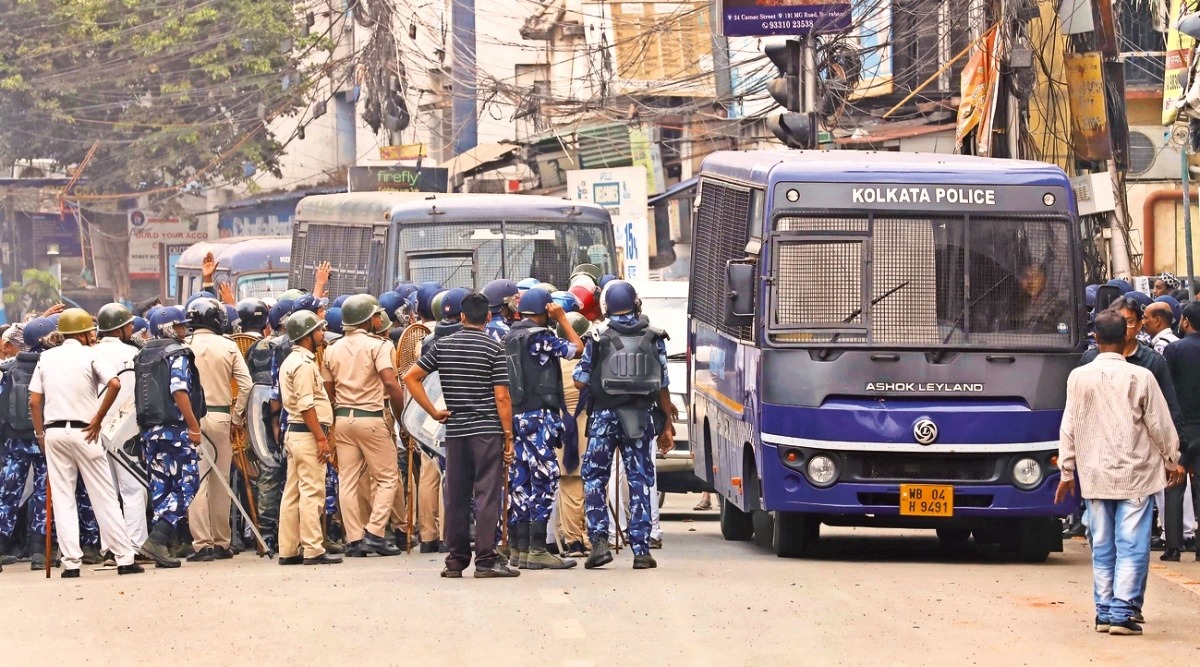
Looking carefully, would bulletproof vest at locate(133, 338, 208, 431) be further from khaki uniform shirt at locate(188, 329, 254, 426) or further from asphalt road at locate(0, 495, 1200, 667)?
asphalt road at locate(0, 495, 1200, 667)

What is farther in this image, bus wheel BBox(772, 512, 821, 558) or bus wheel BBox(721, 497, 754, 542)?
bus wheel BBox(721, 497, 754, 542)

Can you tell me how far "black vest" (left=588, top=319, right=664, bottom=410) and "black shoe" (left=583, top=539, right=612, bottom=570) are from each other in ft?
2.71

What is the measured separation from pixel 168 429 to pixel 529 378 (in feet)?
8.20

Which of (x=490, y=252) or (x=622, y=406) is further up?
(x=490, y=252)

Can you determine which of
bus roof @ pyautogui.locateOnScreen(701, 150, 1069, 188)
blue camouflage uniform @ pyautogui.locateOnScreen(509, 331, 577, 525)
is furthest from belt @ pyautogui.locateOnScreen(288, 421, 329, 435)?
bus roof @ pyautogui.locateOnScreen(701, 150, 1069, 188)

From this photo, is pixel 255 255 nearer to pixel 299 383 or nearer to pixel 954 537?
pixel 299 383

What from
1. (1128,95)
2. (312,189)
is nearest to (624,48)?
(1128,95)

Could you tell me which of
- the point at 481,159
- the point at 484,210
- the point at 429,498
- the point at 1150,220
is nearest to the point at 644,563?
the point at 429,498

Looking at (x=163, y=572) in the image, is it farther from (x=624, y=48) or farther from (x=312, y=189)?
(x=312, y=189)

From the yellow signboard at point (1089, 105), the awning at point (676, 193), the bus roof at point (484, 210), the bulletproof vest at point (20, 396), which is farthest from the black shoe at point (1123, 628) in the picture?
the awning at point (676, 193)

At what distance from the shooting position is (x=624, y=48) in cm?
3703

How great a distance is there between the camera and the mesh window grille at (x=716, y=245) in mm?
13586

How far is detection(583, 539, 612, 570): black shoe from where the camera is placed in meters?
12.3

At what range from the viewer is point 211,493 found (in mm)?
13805
